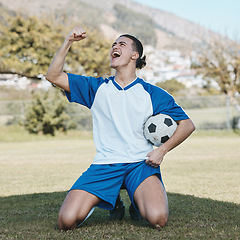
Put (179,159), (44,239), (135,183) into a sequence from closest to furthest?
1. (44,239)
2. (135,183)
3. (179,159)

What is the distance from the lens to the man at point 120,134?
13.3ft

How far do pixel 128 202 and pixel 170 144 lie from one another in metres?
1.66

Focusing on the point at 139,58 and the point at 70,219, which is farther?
the point at 139,58

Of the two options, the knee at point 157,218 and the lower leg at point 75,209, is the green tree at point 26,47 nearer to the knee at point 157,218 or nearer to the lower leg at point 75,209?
the lower leg at point 75,209

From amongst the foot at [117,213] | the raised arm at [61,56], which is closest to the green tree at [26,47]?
the raised arm at [61,56]

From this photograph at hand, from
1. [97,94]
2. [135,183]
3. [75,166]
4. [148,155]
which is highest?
[97,94]

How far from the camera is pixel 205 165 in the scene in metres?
10.1

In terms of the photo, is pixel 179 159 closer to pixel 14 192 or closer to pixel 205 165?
pixel 205 165

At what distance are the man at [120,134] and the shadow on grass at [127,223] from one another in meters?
0.18

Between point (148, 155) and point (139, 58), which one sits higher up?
point (139, 58)

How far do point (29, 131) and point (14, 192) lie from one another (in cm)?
1544

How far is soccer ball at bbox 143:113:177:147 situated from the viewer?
426 cm

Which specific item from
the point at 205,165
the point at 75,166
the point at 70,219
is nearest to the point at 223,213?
the point at 70,219

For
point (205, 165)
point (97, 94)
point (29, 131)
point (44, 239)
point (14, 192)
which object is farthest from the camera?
point (29, 131)
